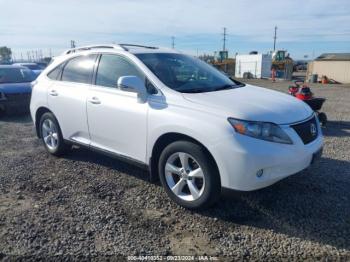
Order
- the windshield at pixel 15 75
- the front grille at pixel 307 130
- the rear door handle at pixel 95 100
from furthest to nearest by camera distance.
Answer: the windshield at pixel 15 75
the rear door handle at pixel 95 100
the front grille at pixel 307 130

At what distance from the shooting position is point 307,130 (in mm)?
3555

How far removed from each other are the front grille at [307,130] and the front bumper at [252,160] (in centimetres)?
16

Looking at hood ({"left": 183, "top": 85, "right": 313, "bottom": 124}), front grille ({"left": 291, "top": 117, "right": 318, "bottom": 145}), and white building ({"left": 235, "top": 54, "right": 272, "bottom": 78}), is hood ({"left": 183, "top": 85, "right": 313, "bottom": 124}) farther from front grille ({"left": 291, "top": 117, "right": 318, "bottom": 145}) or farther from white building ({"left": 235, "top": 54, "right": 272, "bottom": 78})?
white building ({"left": 235, "top": 54, "right": 272, "bottom": 78})

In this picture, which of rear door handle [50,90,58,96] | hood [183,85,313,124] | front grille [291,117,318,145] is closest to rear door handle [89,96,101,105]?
rear door handle [50,90,58,96]

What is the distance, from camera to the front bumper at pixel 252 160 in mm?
3064

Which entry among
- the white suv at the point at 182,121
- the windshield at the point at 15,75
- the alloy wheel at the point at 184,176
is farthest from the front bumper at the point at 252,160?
the windshield at the point at 15,75

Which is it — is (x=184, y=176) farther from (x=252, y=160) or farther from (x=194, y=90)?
(x=194, y=90)

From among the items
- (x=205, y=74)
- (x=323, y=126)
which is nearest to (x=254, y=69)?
(x=323, y=126)

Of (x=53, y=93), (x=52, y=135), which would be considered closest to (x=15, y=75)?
(x=52, y=135)

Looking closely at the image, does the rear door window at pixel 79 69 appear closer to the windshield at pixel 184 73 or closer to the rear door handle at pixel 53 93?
the rear door handle at pixel 53 93

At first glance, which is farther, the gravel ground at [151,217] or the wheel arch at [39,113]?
the wheel arch at [39,113]

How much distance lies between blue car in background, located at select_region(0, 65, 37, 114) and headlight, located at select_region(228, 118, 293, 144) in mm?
7851

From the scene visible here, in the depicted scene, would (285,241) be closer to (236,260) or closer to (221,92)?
(236,260)

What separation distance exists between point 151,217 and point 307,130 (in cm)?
194
